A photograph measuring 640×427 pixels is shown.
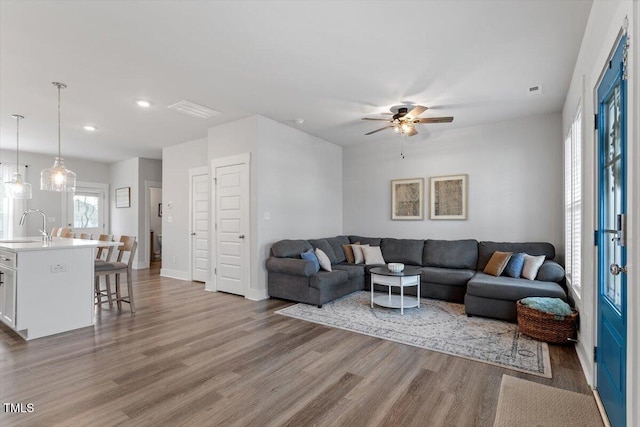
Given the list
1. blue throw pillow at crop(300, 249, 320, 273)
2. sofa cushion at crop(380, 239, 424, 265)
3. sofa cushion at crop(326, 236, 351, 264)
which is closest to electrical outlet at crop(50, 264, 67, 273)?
blue throw pillow at crop(300, 249, 320, 273)

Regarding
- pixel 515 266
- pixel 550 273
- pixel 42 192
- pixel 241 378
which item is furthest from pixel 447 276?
pixel 42 192

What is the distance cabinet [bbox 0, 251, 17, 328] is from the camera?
10.3ft

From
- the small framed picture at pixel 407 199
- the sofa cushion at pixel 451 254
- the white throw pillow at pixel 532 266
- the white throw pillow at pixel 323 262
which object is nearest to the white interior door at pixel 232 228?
the white throw pillow at pixel 323 262

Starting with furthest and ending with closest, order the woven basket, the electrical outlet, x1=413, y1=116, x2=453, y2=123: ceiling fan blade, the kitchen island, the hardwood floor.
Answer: x1=413, y1=116, x2=453, y2=123: ceiling fan blade < the electrical outlet < the kitchen island < the woven basket < the hardwood floor

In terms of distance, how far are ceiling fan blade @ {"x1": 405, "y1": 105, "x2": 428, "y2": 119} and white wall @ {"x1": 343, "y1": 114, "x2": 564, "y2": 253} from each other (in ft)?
5.80

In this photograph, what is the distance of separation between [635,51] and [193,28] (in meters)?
2.82

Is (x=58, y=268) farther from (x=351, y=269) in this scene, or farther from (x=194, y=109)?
(x=351, y=269)

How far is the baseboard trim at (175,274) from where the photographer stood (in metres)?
6.36

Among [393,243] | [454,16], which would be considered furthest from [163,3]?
[393,243]

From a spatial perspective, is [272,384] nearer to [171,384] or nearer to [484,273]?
[171,384]

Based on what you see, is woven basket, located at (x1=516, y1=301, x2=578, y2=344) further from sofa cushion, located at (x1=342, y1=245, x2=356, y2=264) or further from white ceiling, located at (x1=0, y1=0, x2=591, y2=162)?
sofa cushion, located at (x1=342, y1=245, x2=356, y2=264)

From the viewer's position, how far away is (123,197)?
8.15 meters

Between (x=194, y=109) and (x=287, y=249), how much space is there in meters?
2.43

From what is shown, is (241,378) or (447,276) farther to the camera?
(447,276)
